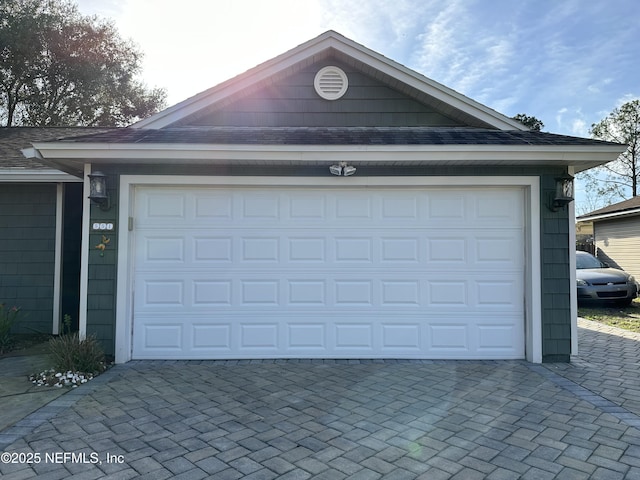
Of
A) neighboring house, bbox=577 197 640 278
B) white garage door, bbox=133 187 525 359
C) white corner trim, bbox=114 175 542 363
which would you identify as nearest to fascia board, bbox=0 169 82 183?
white corner trim, bbox=114 175 542 363

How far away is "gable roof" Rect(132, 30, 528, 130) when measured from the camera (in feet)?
18.7

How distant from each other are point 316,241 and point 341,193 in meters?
0.74

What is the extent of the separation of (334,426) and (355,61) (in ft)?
16.2

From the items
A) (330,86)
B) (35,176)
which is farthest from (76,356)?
(330,86)

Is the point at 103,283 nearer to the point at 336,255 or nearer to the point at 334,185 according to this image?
the point at 336,255

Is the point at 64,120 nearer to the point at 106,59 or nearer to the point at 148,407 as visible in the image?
the point at 106,59

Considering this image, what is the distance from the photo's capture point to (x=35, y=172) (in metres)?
6.31

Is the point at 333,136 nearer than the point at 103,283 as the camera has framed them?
No

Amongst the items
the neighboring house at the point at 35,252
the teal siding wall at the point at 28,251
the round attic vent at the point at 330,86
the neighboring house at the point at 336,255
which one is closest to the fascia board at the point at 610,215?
the neighboring house at the point at 336,255

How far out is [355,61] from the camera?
5848 millimetres

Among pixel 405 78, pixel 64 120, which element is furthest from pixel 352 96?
pixel 64 120

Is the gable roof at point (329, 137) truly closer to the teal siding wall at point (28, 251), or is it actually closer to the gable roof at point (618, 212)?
the teal siding wall at point (28, 251)


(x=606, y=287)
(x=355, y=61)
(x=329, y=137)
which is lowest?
(x=606, y=287)

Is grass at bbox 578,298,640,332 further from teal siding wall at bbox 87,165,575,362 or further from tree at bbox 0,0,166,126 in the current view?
tree at bbox 0,0,166,126
